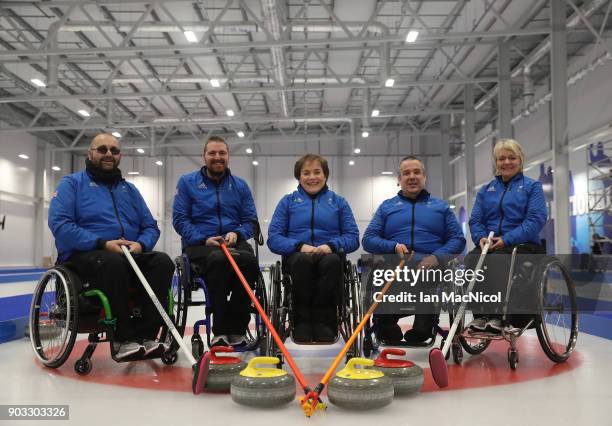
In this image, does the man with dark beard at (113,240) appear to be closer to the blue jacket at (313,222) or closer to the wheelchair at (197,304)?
the wheelchair at (197,304)

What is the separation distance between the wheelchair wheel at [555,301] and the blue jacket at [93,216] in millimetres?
2199

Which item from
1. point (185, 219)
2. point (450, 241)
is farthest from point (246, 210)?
point (450, 241)

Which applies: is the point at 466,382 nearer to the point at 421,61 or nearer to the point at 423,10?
the point at 423,10

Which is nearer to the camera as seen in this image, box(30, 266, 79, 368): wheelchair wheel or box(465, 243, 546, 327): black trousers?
box(30, 266, 79, 368): wheelchair wheel

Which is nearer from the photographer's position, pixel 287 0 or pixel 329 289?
pixel 329 289

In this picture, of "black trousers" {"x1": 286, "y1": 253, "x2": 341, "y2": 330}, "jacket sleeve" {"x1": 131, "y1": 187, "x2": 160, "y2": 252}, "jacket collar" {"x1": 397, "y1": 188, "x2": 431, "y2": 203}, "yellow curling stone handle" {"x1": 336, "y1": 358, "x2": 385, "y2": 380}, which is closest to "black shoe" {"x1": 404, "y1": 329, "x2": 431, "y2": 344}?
"black trousers" {"x1": 286, "y1": 253, "x2": 341, "y2": 330}

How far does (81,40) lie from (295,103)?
668 centimetres

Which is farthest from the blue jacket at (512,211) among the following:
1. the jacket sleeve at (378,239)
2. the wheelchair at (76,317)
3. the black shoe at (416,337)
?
the wheelchair at (76,317)

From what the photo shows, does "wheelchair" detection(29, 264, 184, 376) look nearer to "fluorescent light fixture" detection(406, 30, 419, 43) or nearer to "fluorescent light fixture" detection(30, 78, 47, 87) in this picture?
"fluorescent light fixture" detection(406, 30, 419, 43)

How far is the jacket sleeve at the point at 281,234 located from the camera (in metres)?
3.16

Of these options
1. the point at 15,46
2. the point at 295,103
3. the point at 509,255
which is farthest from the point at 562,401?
the point at 295,103

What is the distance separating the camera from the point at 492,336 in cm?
300

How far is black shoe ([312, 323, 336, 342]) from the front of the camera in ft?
9.34

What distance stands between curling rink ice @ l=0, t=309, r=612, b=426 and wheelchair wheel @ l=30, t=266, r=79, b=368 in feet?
0.32
